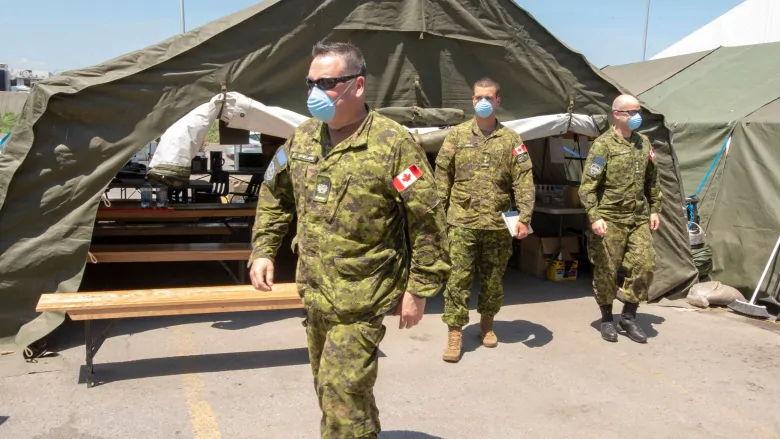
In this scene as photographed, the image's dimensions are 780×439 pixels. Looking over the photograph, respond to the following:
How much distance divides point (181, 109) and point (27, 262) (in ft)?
Answer: 5.42

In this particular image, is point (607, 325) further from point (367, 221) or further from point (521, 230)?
point (367, 221)

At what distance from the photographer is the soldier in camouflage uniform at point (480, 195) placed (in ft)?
16.8

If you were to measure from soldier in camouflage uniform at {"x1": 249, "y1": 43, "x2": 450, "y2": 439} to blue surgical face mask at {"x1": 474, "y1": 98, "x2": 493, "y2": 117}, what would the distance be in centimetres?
237

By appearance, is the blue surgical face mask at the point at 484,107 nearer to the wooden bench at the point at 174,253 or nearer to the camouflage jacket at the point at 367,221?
the camouflage jacket at the point at 367,221

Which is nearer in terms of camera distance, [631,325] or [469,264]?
[469,264]

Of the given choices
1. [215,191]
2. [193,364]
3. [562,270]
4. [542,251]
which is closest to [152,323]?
[193,364]

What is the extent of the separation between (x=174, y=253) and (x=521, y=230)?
316 centimetres

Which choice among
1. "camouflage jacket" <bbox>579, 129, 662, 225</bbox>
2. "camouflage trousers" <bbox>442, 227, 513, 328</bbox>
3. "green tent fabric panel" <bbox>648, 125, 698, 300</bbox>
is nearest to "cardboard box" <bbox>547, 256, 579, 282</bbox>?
"green tent fabric panel" <bbox>648, 125, 698, 300</bbox>

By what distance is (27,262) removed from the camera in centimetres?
495

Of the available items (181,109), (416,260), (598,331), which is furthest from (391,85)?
(416,260)

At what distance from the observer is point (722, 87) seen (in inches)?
362

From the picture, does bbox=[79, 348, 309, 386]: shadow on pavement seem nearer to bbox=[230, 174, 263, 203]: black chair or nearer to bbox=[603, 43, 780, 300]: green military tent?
bbox=[230, 174, 263, 203]: black chair

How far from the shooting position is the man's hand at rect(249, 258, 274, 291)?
9.51 ft

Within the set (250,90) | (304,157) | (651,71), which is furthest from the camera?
(651,71)
